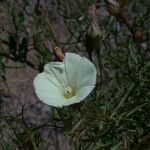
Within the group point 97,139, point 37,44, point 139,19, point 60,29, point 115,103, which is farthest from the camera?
point 60,29

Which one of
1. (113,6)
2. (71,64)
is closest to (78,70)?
(71,64)

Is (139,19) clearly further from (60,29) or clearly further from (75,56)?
(60,29)

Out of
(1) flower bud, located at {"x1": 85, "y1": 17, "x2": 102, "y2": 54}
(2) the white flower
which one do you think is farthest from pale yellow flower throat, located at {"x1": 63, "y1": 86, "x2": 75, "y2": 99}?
(1) flower bud, located at {"x1": 85, "y1": 17, "x2": 102, "y2": 54}

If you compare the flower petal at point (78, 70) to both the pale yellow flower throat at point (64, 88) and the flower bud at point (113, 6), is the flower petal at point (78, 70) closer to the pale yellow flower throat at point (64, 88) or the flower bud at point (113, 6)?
the pale yellow flower throat at point (64, 88)

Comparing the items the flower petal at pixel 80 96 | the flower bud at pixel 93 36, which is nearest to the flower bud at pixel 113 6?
the flower bud at pixel 93 36

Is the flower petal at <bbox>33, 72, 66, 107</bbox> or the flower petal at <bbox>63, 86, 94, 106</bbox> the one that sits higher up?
the flower petal at <bbox>33, 72, 66, 107</bbox>

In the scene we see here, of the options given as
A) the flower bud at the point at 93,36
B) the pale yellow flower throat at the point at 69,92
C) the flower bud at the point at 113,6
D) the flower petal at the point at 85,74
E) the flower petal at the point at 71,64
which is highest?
the flower bud at the point at 113,6

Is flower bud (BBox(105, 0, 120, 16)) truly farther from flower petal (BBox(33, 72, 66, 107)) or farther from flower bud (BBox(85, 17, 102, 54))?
flower petal (BBox(33, 72, 66, 107))

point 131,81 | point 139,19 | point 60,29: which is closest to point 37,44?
point 139,19
